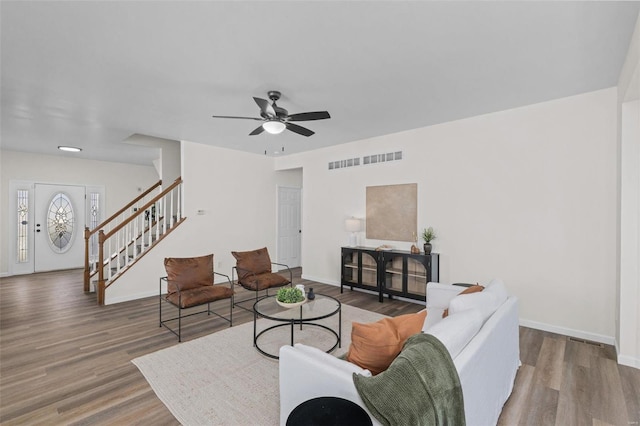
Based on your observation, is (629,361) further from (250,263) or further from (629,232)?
(250,263)

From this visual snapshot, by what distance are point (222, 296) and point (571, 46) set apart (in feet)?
14.4

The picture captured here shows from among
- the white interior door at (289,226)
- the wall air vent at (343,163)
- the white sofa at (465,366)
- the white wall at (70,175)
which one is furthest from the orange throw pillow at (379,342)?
the white wall at (70,175)

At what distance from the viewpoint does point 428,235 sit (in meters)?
4.59

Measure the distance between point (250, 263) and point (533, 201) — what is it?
4022 mm

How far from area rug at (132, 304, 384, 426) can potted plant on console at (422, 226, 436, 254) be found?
1742 millimetres

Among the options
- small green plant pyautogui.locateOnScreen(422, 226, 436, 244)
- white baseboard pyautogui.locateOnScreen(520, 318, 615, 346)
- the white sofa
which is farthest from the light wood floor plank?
small green plant pyautogui.locateOnScreen(422, 226, 436, 244)

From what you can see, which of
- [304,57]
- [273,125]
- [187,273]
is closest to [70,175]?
[187,273]

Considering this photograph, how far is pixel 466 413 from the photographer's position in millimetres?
1589

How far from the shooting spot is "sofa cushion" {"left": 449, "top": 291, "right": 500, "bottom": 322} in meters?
2.17

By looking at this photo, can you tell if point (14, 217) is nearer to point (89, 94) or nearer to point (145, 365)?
point (89, 94)

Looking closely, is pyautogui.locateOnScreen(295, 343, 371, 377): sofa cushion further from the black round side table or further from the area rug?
the area rug

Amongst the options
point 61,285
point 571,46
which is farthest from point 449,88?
point 61,285

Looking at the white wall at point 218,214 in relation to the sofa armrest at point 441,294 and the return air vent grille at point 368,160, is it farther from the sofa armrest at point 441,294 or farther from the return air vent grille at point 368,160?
the sofa armrest at point 441,294

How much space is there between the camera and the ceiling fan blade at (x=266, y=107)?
2945 millimetres
